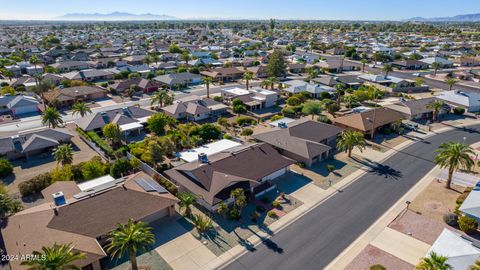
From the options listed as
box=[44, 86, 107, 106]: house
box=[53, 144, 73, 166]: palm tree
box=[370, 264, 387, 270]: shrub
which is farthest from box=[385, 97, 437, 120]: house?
box=[44, 86, 107, 106]: house

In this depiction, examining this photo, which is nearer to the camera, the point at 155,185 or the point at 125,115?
the point at 155,185

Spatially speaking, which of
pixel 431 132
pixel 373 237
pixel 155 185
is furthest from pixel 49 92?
pixel 431 132

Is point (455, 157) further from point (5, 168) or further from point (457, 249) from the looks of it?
point (5, 168)

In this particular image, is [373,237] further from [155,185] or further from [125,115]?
[125,115]

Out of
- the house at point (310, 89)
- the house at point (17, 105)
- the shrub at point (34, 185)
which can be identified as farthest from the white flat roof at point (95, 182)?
the house at point (310, 89)

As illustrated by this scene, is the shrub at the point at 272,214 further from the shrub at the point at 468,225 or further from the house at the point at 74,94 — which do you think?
the house at the point at 74,94

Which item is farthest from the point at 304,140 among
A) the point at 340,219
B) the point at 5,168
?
the point at 5,168

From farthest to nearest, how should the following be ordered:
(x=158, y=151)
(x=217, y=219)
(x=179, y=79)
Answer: (x=179, y=79), (x=158, y=151), (x=217, y=219)

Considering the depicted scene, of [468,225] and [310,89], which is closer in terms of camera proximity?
[468,225]
